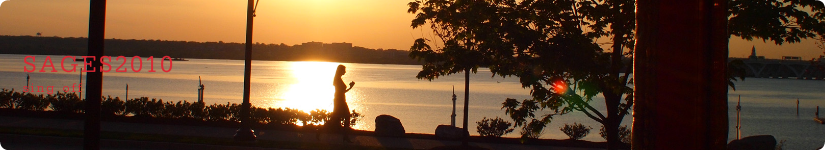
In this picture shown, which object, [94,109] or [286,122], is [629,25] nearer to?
[94,109]

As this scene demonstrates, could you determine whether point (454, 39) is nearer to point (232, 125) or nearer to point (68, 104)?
point (232, 125)

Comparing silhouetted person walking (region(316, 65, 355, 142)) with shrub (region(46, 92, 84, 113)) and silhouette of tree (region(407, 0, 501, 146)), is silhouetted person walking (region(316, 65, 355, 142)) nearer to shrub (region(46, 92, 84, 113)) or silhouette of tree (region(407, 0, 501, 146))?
silhouette of tree (region(407, 0, 501, 146))

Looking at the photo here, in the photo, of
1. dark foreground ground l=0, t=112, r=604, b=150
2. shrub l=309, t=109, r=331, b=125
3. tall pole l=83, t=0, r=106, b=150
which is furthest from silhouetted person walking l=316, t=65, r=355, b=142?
tall pole l=83, t=0, r=106, b=150

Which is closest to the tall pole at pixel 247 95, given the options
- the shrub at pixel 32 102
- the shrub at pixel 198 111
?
the shrub at pixel 198 111

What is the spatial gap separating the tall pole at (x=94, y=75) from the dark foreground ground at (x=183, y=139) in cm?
605

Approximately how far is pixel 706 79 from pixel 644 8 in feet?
0.76

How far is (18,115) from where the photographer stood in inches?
655

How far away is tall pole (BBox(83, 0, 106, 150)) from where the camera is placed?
17.2ft

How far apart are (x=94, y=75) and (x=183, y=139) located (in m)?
7.34

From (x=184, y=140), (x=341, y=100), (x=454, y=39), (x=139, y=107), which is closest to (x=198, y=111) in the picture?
(x=139, y=107)

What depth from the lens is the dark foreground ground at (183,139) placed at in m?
11.7

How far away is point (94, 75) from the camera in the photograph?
208 inches

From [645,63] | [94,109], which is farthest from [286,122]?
[645,63]

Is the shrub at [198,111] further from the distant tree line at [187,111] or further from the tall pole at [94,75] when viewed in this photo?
the tall pole at [94,75]
